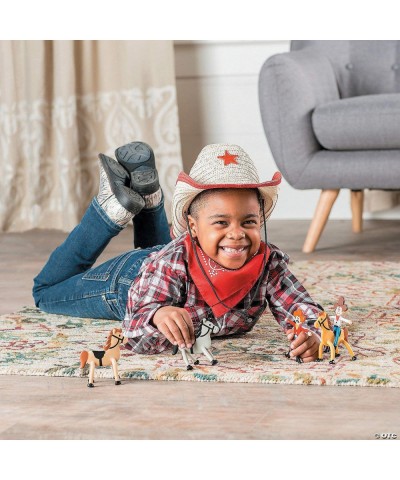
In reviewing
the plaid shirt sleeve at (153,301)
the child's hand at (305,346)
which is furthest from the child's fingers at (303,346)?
the plaid shirt sleeve at (153,301)

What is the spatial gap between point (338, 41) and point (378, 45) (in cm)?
15

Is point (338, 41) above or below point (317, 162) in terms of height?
above

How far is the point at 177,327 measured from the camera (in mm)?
1396

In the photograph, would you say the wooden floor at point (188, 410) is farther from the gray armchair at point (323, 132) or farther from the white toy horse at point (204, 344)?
the gray armchair at point (323, 132)

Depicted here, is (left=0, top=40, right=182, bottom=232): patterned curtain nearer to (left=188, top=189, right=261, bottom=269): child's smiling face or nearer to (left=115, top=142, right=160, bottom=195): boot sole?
(left=115, top=142, right=160, bottom=195): boot sole

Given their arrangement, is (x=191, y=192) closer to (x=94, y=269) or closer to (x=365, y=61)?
(x=94, y=269)

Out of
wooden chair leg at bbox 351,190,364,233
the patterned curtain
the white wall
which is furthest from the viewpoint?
the white wall

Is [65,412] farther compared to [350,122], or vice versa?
[350,122]

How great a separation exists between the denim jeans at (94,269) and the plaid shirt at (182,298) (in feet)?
0.45

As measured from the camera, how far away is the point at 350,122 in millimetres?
2592

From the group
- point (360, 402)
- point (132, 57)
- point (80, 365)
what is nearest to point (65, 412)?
point (80, 365)

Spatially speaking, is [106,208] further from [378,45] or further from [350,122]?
[378,45]

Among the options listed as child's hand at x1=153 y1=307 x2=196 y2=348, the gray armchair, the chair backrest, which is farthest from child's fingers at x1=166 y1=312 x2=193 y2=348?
the chair backrest

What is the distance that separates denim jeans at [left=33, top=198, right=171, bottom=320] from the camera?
1719mm
